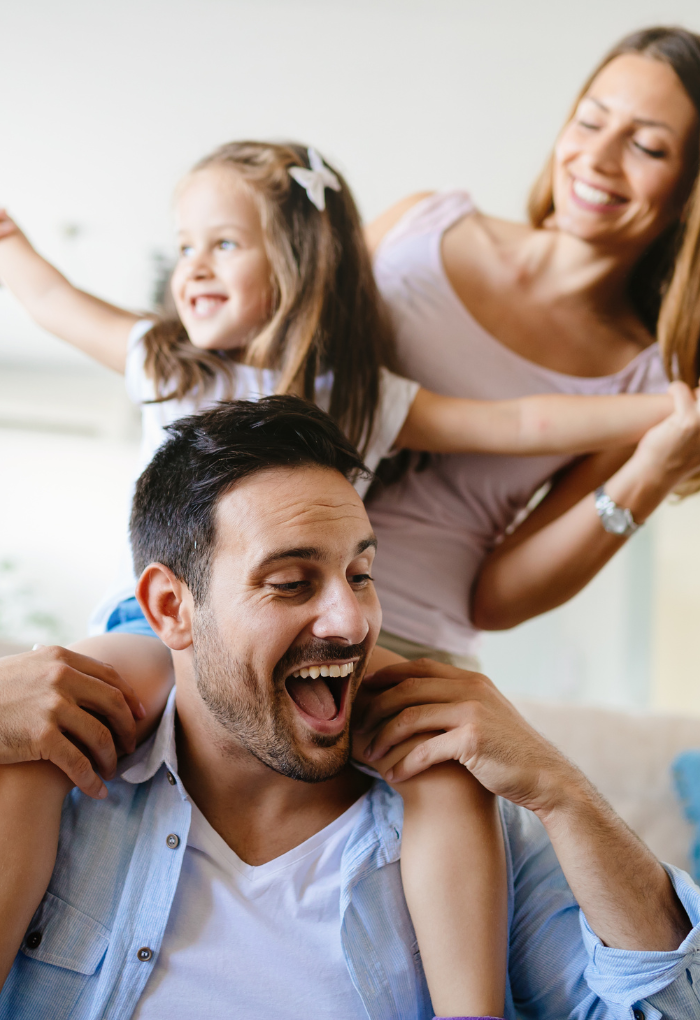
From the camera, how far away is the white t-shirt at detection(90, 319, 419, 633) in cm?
130

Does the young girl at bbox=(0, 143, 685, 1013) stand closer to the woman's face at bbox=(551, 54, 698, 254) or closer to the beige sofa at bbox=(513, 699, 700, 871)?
the woman's face at bbox=(551, 54, 698, 254)

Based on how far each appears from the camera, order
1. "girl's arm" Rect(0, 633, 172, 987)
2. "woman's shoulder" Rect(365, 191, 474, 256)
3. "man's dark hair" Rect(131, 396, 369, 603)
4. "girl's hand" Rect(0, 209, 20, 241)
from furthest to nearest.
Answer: "woman's shoulder" Rect(365, 191, 474, 256) < "girl's hand" Rect(0, 209, 20, 241) < "man's dark hair" Rect(131, 396, 369, 603) < "girl's arm" Rect(0, 633, 172, 987)

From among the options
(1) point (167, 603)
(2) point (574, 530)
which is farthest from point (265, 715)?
(2) point (574, 530)

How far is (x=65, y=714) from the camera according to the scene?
0.94 meters

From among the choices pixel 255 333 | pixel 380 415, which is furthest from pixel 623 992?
pixel 255 333

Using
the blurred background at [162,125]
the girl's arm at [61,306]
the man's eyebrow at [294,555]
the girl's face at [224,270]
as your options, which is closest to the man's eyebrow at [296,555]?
the man's eyebrow at [294,555]

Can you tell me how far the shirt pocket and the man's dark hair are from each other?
368 millimetres

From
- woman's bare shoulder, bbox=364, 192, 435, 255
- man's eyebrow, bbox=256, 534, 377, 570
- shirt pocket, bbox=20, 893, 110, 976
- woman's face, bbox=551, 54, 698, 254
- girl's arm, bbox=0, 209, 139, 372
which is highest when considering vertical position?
woman's face, bbox=551, 54, 698, 254

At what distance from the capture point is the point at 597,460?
1.54 meters

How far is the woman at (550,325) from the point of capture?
4.84 ft

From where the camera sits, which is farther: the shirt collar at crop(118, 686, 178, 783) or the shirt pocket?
the shirt collar at crop(118, 686, 178, 783)

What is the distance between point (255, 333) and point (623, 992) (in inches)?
38.2

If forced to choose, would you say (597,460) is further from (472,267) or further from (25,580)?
(25,580)

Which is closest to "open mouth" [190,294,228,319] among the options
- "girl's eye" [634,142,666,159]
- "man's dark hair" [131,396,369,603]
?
"man's dark hair" [131,396,369,603]
